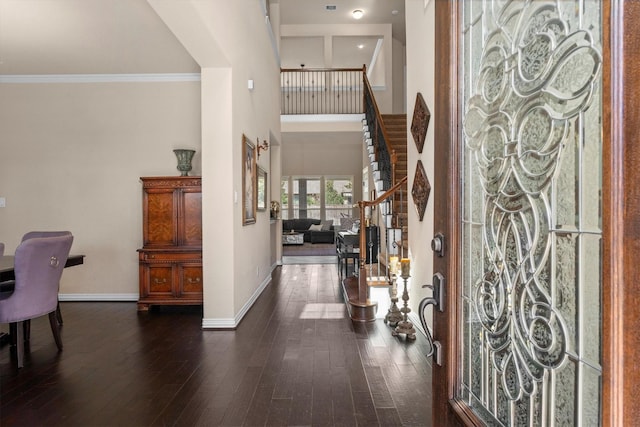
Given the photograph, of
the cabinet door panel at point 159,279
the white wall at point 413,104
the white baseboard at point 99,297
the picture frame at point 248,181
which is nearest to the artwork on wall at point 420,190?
the white wall at point 413,104

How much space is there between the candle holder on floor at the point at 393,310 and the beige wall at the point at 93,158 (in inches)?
116

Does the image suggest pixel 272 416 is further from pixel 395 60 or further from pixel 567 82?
pixel 395 60

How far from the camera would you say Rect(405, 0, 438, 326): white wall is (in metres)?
3.27

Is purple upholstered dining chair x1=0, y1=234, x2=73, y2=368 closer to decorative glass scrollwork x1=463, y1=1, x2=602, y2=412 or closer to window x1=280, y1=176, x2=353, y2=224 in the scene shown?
decorative glass scrollwork x1=463, y1=1, x2=602, y2=412

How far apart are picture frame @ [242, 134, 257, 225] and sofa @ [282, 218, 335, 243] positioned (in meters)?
7.28

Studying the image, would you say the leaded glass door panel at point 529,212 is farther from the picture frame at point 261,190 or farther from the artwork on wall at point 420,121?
the picture frame at point 261,190

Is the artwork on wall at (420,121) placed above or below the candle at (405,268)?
above

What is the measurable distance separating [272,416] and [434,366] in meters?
1.36

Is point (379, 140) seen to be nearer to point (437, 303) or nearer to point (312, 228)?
point (437, 303)

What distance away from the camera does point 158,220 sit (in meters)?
4.54

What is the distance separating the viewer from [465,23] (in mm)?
959

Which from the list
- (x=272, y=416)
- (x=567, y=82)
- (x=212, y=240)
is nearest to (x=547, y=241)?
(x=567, y=82)

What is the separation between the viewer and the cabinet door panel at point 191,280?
14.7 feet

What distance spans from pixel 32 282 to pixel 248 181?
93.7 inches
